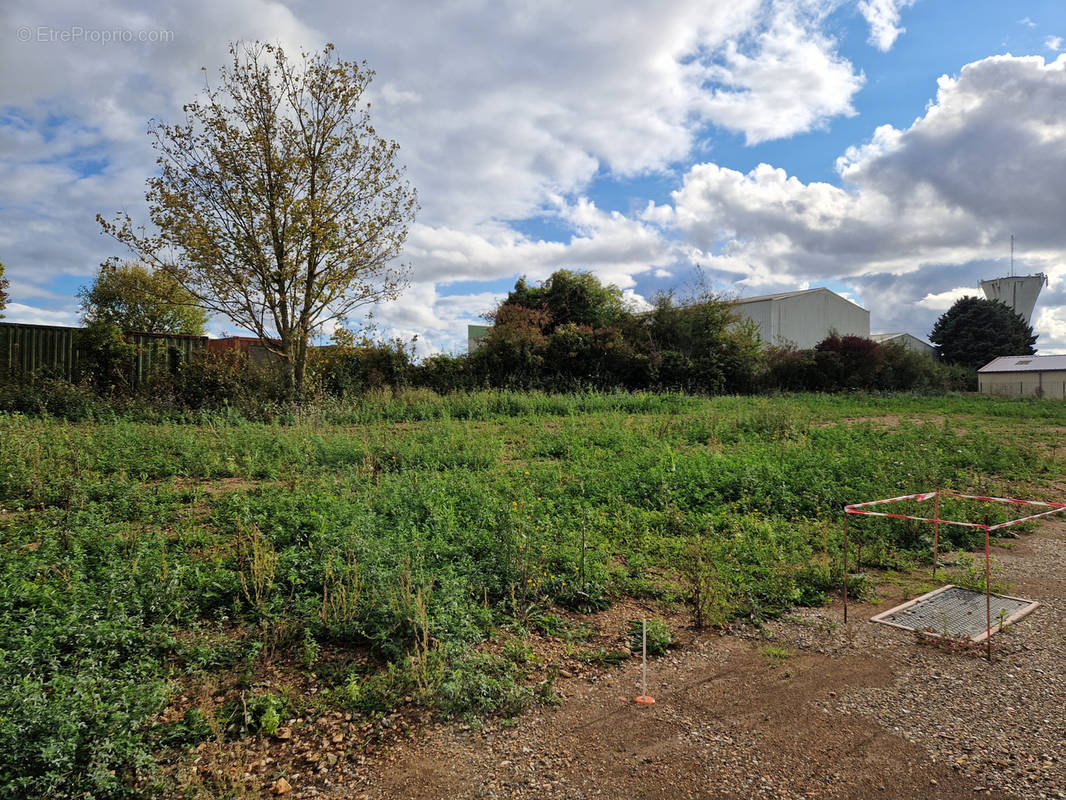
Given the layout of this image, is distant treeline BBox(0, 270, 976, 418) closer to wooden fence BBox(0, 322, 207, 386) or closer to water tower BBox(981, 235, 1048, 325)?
wooden fence BBox(0, 322, 207, 386)

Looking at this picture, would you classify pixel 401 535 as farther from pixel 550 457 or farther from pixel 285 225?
pixel 285 225

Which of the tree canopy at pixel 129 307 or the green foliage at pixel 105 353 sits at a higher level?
the tree canopy at pixel 129 307

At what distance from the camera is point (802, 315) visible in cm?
3412

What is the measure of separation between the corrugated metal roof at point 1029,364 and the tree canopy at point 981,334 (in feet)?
→ 23.3

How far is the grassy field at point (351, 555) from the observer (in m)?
3.04

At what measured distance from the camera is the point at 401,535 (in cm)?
491

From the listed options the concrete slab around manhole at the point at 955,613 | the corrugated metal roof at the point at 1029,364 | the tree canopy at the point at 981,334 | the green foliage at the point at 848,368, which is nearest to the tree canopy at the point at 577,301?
the green foliage at the point at 848,368

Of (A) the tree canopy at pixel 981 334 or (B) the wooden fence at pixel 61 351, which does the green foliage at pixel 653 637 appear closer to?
(B) the wooden fence at pixel 61 351

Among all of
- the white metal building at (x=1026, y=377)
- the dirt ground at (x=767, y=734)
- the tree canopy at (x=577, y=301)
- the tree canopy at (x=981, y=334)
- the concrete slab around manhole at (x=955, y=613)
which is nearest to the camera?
the dirt ground at (x=767, y=734)

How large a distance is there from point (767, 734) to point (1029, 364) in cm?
3917

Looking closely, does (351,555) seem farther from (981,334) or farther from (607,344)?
(981,334)

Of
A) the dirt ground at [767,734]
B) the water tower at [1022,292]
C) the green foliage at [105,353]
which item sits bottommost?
the dirt ground at [767,734]

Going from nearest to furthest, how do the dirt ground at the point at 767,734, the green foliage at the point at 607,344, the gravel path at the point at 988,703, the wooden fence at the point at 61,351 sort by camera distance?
the dirt ground at the point at 767,734 < the gravel path at the point at 988,703 < the wooden fence at the point at 61,351 < the green foliage at the point at 607,344

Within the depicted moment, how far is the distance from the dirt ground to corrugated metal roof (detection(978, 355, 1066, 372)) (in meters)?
35.9
